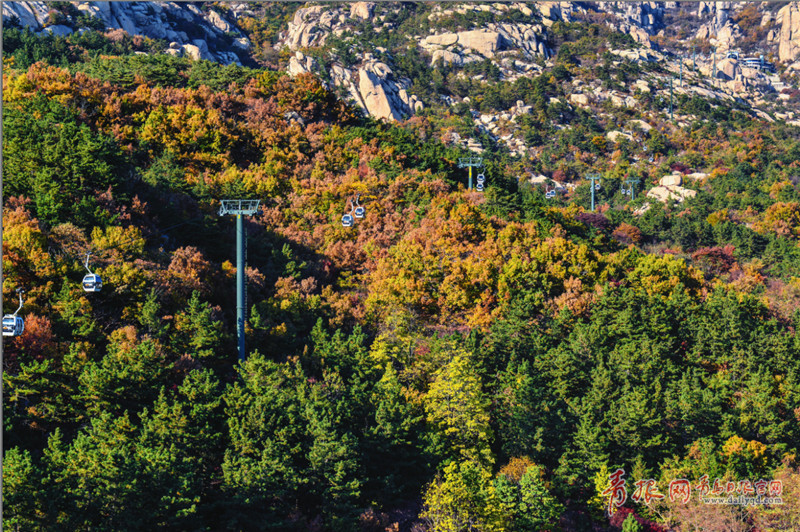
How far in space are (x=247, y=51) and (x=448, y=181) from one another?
8283 cm

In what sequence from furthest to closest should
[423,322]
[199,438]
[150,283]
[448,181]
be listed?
[448,181]
[423,322]
[150,283]
[199,438]

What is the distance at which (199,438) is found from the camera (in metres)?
26.8

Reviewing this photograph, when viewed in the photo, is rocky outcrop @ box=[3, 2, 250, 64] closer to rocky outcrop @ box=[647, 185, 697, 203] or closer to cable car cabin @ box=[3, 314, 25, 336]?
rocky outcrop @ box=[647, 185, 697, 203]

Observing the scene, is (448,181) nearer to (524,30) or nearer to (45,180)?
(45,180)

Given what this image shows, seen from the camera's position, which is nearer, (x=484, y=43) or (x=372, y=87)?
(x=372, y=87)

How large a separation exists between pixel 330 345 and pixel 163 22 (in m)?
91.3

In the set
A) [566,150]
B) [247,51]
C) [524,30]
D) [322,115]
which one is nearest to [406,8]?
[524,30]

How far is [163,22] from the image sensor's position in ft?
368

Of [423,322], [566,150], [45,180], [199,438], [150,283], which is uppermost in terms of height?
[45,180]

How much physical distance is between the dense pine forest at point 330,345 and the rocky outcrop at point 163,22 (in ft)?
95.8

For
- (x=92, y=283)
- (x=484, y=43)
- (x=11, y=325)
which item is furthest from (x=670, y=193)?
(x=11, y=325)

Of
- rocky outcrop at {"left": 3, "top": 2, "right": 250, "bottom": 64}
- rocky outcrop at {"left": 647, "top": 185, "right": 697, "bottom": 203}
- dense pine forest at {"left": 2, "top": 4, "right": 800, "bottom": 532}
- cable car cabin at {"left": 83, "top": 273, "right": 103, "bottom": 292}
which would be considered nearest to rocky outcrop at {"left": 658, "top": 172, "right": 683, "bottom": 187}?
rocky outcrop at {"left": 647, "top": 185, "right": 697, "bottom": 203}
